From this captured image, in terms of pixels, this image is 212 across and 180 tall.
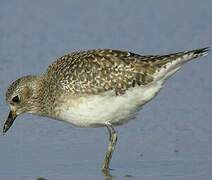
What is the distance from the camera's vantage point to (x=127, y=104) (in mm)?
10625

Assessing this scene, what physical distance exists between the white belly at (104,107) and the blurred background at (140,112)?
22.7 inches

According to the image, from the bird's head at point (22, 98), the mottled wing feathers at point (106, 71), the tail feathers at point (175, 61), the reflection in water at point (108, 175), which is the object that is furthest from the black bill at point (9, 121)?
the tail feathers at point (175, 61)

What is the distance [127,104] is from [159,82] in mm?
562

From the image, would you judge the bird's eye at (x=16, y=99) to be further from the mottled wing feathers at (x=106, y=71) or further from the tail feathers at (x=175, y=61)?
the tail feathers at (x=175, y=61)

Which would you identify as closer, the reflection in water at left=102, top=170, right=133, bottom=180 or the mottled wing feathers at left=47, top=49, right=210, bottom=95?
the reflection in water at left=102, top=170, right=133, bottom=180

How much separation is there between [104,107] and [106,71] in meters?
0.50

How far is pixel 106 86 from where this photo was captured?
10.6 meters

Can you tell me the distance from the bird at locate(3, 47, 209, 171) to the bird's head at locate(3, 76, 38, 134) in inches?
4.4

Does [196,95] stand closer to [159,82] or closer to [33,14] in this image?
[159,82]

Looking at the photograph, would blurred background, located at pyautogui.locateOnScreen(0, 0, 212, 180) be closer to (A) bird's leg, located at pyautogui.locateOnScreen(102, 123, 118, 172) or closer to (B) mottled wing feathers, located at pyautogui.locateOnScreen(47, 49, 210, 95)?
(A) bird's leg, located at pyautogui.locateOnScreen(102, 123, 118, 172)

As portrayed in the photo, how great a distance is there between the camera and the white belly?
1053 centimetres

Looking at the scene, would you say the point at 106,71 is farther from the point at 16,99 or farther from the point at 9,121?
the point at 9,121

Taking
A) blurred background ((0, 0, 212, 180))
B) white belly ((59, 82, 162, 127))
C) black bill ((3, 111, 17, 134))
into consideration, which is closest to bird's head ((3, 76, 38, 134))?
black bill ((3, 111, 17, 134))

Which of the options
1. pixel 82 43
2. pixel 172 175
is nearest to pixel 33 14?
pixel 82 43
